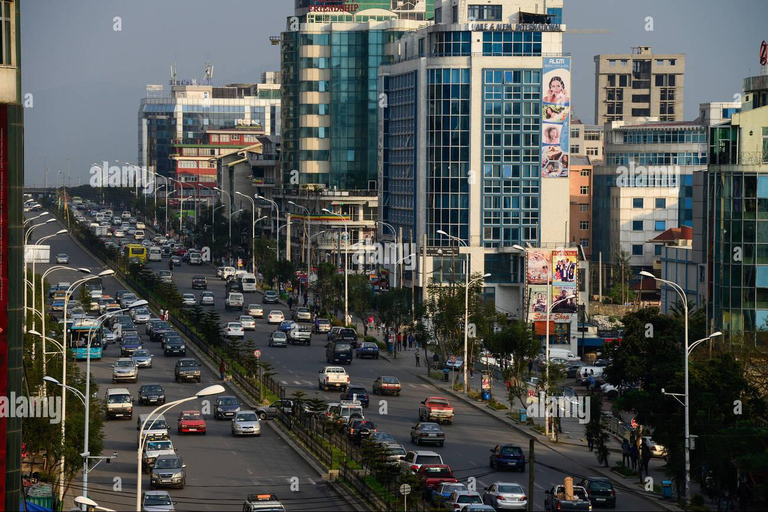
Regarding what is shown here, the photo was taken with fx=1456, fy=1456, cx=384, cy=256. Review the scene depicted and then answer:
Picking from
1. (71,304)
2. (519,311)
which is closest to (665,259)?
(519,311)

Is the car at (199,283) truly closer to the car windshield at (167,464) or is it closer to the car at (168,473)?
the car at (168,473)

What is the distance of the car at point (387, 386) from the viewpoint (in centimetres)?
7675

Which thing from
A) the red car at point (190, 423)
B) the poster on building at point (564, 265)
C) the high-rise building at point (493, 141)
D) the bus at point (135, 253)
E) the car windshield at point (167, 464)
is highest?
the high-rise building at point (493, 141)

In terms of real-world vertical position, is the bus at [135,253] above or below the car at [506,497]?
above

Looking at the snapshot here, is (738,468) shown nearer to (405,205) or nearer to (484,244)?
(484,244)

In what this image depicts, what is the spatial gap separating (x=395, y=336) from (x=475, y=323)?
13348 millimetres

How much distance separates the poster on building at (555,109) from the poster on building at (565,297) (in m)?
10.8

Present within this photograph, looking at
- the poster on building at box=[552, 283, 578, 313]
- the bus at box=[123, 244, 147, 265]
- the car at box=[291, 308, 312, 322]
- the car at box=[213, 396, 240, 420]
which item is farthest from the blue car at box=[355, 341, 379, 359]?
the bus at box=[123, 244, 147, 265]

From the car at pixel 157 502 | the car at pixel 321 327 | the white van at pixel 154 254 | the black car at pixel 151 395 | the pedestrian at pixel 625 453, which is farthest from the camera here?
the white van at pixel 154 254

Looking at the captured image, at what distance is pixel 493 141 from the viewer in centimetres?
11831

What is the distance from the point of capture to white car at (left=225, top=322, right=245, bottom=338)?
96.5m

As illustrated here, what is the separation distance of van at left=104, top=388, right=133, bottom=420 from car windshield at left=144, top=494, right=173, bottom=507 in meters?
21.2

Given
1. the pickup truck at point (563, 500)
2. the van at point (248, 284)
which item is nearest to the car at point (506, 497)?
the pickup truck at point (563, 500)

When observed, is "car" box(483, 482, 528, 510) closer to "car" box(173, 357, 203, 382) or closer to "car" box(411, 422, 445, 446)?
"car" box(411, 422, 445, 446)
